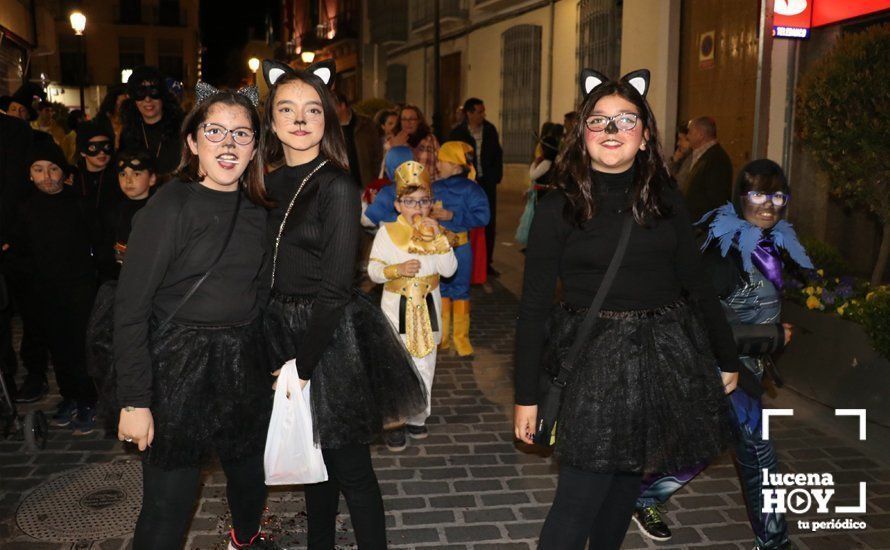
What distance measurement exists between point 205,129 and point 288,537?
219 cm

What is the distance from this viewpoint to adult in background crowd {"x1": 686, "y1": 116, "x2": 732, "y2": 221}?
8586 mm

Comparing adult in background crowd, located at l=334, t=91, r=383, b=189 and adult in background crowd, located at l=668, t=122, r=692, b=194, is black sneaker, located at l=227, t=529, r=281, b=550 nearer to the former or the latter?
adult in background crowd, located at l=334, t=91, r=383, b=189

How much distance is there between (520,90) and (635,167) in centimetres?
1722

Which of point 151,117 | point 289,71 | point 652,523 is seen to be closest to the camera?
point 289,71

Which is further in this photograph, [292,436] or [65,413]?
[65,413]

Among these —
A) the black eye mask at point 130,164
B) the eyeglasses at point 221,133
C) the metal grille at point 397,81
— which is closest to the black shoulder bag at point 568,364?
the eyeglasses at point 221,133

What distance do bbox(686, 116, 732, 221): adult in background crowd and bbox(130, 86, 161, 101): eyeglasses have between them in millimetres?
5576

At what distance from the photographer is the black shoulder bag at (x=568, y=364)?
2877 mm

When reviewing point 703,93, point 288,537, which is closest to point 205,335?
point 288,537

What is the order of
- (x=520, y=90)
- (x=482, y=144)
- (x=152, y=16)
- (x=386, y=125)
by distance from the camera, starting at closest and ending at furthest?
1. (x=386, y=125)
2. (x=482, y=144)
3. (x=520, y=90)
4. (x=152, y=16)

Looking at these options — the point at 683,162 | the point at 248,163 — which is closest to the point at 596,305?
the point at 248,163

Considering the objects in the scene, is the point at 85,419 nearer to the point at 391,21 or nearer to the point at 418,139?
the point at 418,139

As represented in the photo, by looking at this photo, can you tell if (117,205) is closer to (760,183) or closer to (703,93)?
(760,183)

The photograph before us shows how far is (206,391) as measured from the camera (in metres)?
2.99
